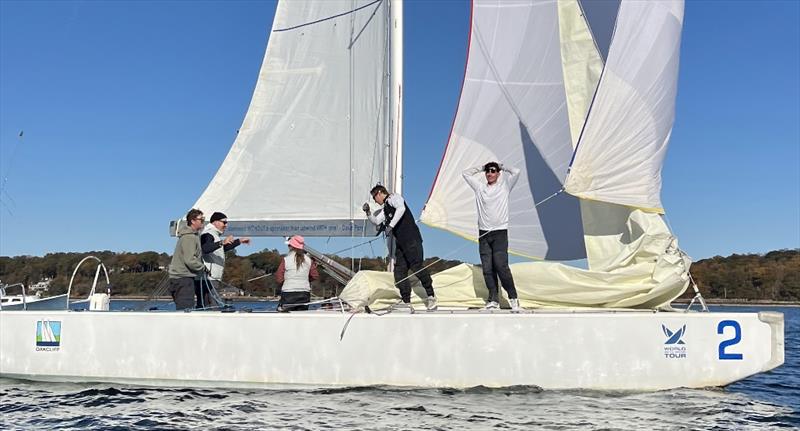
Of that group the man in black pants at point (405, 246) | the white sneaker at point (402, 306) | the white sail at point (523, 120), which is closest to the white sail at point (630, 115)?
the white sail at point (523, 120)

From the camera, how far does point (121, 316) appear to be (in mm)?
6723

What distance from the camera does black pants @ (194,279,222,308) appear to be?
7.58 meters

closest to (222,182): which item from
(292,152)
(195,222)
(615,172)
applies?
(292,152)

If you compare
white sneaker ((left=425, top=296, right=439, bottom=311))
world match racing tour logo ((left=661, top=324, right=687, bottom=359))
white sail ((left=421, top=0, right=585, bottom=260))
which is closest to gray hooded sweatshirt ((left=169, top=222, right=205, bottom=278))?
white sneaker ((left=425, top=296, right=439, bottom=311))

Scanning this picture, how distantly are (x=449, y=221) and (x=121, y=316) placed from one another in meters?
3.66

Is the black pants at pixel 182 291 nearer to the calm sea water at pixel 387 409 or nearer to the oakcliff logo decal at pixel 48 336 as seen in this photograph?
the calm sea water at pixel 387 409

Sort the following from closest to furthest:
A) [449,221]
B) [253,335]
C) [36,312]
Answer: [253,335] → [36,312] → [449,221]

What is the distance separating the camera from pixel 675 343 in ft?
19.7

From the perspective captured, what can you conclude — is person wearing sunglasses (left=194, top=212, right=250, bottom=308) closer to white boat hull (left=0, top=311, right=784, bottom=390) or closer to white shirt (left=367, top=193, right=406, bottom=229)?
white boat hull (left=0, top=311, right=784, bottom=390)

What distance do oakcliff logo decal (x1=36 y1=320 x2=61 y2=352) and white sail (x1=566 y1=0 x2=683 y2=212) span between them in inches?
209

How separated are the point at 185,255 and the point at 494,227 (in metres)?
3.15

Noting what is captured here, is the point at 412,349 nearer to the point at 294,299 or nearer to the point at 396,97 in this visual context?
the point at 294,299

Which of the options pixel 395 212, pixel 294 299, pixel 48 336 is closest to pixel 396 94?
pixel 395 212

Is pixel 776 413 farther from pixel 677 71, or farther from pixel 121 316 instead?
pixel 121 316
